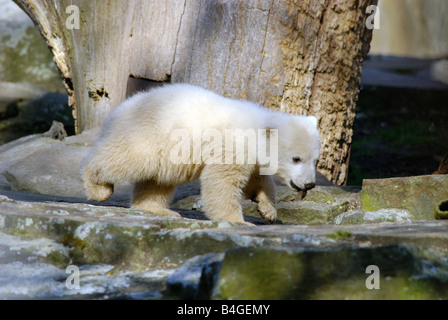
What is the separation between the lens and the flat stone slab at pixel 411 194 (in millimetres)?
4723

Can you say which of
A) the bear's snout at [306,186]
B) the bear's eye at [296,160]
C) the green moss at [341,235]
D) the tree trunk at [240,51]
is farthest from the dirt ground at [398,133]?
the green moss at [341,235]

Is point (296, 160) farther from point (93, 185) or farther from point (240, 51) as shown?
point (240, 51)

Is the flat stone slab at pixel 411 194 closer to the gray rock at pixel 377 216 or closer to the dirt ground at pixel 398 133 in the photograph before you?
the gray rock at pixel 377 216

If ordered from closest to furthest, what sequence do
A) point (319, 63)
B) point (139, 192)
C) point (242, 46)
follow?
point (139, 192), point (242, 46), point (319, 63)

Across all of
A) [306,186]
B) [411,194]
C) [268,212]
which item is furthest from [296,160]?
[411,194]

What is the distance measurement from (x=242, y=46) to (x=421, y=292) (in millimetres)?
4364

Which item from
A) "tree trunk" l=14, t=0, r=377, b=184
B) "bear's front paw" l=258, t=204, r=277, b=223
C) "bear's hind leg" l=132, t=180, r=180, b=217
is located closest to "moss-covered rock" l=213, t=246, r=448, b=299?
"bear's front paw" l=258, t=204, r=277, b=223

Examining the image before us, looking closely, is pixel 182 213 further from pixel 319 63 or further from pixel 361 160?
pixel 361 160

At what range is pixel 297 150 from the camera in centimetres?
458

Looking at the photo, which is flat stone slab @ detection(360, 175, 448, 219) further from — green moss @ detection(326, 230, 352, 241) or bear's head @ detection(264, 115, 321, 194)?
green moss @ detection(326, 230, 352, 241)

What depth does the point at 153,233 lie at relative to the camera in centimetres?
319

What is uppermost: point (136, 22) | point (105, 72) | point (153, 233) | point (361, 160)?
point (136, 22)

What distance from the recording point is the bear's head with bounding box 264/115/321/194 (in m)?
4.57

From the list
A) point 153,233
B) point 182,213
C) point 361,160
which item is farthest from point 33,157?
point 361,160
